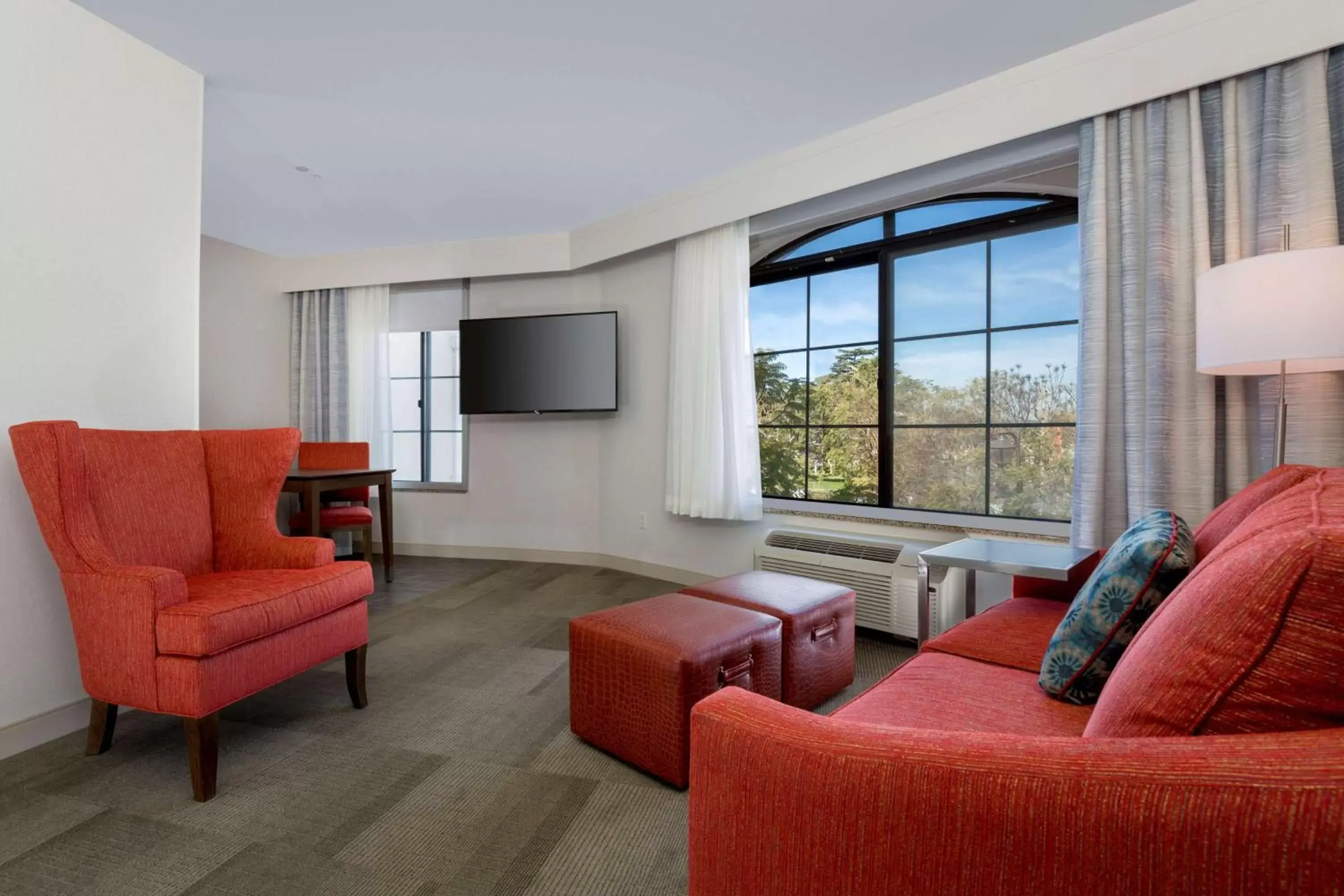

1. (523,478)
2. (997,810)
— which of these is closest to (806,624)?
(997,810)

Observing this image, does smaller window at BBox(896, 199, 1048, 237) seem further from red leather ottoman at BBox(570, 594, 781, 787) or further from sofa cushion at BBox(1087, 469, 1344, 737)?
sofa cushion at BBox(1087, 469, 1344, 737)

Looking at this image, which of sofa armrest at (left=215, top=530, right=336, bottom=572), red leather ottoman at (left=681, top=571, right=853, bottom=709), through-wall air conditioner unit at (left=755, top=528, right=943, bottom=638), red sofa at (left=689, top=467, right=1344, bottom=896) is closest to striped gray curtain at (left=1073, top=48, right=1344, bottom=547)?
through-wall air conditioner unit at (left=755, top=528, right=943, bottom=638)

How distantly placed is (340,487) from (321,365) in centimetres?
200

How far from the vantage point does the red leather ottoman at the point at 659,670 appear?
6.08ft

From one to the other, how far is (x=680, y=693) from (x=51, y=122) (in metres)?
2.79

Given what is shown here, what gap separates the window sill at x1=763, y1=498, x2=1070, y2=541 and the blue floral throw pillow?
1.58 m

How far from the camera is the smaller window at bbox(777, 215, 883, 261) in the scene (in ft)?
11.9

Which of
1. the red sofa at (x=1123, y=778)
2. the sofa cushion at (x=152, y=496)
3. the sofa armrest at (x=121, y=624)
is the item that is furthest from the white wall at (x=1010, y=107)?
the sofa armrest at (x=121, y=624)

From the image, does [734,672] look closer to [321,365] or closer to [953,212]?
[953,212]

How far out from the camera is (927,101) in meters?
2.93

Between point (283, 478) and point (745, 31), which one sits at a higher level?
point (745, 31)

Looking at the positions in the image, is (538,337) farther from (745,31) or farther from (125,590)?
(125,590)

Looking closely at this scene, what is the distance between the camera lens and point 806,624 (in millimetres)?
2293

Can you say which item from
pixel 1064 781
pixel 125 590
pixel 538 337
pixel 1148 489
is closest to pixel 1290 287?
pixel 1148 489
